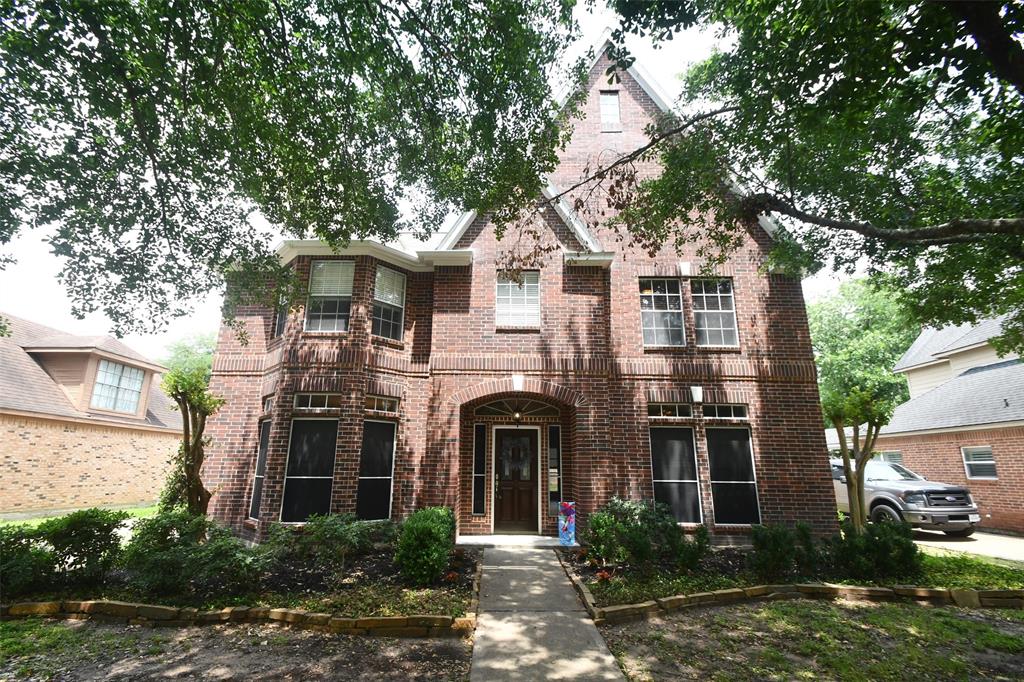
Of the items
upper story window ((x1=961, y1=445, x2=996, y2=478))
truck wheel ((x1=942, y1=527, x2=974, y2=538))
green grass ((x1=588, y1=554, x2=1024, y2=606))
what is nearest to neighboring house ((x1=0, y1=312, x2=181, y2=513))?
green grass ((x1=588, y1=554, x2=1024, y2=606))

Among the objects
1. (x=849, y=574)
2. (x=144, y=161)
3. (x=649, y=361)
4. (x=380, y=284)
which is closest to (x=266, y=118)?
(x=144, y=161)

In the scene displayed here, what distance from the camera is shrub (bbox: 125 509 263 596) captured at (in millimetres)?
6105

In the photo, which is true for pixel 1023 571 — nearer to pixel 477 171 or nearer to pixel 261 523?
pixel 477 171

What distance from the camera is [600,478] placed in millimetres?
10023

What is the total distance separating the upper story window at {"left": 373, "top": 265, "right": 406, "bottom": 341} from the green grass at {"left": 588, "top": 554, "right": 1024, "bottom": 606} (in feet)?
23.6

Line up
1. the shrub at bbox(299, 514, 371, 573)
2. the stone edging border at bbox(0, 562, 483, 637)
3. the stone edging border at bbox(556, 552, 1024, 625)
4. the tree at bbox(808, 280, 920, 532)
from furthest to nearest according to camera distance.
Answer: the tree at bbox(808, 280, 920, 532), the shrub at bbox(299, 514, 371, 573), the stone edging border at bbox(556, 552, 1024, 625), the stone edging border at bbox(0, 562, 483, 637)

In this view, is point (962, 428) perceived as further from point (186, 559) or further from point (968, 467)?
point (186, 559)

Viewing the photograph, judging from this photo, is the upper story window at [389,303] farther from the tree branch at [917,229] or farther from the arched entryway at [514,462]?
the tree branch at [917,229]

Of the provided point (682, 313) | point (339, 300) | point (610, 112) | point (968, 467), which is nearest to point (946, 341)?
point (968, 467)

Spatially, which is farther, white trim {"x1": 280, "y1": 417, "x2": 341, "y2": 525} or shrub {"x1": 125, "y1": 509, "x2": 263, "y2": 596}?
white trim {"x1": 280, "y1": 417, "x2": 341, "y2": 525}

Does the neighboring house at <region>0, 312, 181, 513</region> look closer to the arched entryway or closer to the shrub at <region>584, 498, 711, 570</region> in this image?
the arched entryway

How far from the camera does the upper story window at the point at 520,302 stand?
11.1 meters

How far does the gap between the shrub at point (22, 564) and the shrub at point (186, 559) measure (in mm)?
1014

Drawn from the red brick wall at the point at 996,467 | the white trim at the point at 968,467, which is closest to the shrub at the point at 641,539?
the red brick wall at the point at 996,467
